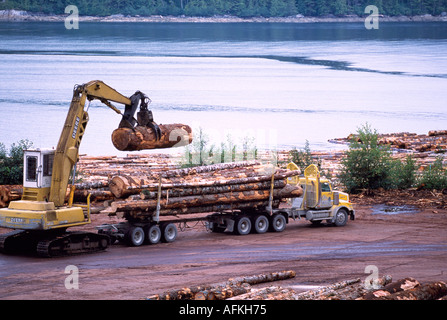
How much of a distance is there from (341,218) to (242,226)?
14.8 ft

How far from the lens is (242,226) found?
28609 mm

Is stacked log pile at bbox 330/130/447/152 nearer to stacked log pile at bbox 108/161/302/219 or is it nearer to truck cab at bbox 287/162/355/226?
truck cab at bbox 287/162/355/226

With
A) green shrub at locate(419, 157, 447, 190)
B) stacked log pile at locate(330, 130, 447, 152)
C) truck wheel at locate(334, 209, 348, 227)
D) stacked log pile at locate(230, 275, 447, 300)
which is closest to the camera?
stacked log pile at locate(230, 275, 447, 300)

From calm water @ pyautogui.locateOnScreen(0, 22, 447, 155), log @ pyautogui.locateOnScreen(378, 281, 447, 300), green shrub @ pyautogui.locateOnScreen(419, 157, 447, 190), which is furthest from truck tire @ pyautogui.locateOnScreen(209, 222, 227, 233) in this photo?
calm water @ pyautogui.locateOnScreen(0, 22, 447, 155)

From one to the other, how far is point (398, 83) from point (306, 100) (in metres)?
27.6

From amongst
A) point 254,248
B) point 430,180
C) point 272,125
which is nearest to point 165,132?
point 254,248

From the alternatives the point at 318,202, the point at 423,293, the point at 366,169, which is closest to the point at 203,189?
the point at 318,202

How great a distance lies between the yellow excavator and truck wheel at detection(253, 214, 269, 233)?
20.4ft

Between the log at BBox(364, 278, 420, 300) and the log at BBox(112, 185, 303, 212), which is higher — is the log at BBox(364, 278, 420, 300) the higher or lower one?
the lower one

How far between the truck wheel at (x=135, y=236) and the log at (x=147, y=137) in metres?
2.94

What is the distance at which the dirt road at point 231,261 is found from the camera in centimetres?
2023

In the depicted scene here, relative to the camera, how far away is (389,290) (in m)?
17.1

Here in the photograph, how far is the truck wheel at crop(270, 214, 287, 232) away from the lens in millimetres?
29266
